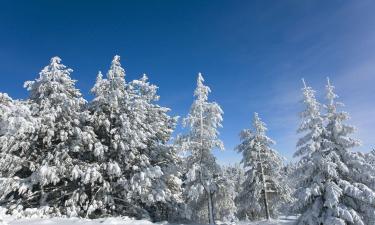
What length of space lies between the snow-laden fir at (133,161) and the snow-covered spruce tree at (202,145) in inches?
3.1

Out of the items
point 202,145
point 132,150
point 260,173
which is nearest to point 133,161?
point 132,150

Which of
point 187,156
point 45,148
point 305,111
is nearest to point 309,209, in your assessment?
point 305,111

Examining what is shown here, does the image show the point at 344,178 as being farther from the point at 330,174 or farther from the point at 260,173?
the point at 260,173

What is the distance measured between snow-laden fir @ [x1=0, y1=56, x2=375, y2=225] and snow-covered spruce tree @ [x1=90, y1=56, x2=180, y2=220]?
0.08 m

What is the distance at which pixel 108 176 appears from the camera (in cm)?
2570

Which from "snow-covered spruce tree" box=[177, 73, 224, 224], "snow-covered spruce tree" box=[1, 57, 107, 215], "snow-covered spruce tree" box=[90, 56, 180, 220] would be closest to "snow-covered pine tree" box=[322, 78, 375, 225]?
"snow-covered spruce tree" box=[177, 73, 224, 224]

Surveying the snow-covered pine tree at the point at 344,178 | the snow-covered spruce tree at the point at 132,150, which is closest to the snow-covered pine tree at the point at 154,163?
the snow-covered spruce tree at the point at 132,150

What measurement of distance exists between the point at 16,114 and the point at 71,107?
13.6m

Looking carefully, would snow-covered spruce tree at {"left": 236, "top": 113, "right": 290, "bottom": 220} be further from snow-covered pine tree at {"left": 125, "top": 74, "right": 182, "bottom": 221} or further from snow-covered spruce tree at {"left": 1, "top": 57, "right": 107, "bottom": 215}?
snow-covered spruce tree at {"left": 1, "top": 57, "right": 107, "bottom": 215}

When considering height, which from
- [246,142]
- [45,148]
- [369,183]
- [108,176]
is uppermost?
[246,142]

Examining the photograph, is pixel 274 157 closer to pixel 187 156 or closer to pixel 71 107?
pixel 187 156

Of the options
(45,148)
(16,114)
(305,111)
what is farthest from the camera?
(45,148)

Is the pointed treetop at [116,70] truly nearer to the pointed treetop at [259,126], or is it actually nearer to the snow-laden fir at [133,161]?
the snow-laden fir at [133,161]

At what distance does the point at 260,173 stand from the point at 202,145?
10.2 meters
